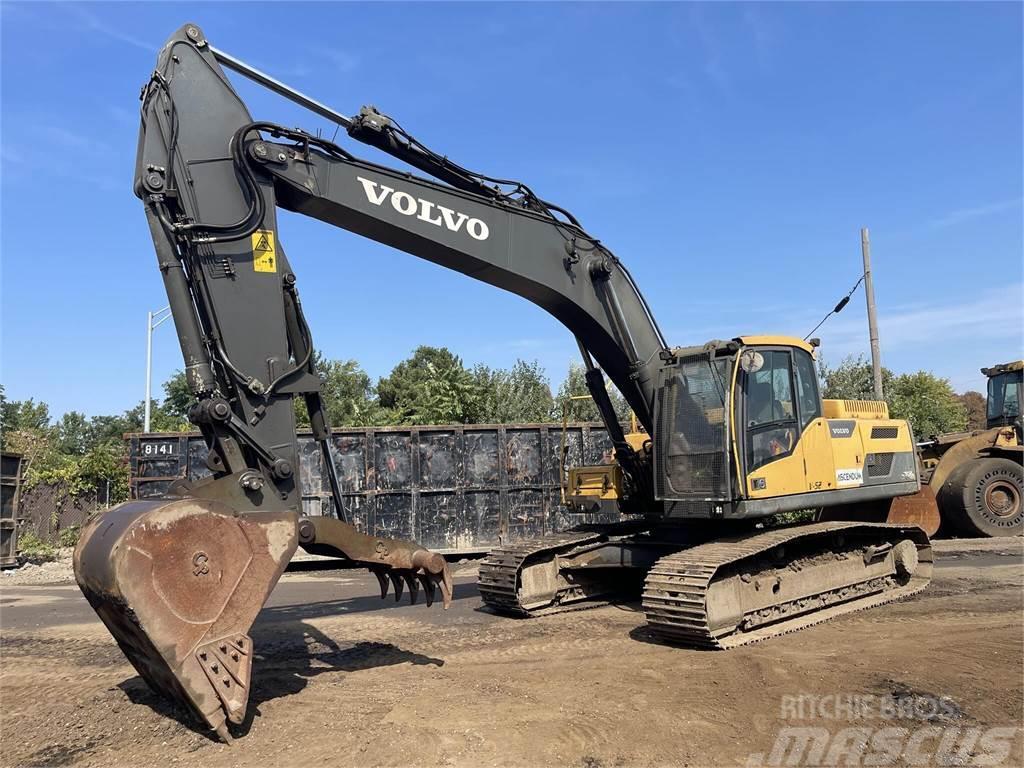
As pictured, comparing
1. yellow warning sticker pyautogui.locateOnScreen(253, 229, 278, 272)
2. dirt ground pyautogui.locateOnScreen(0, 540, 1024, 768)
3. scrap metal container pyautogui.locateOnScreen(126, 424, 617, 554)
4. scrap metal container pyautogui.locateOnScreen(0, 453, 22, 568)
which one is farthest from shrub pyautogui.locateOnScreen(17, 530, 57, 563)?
yellow warning sticker pyautogui.locateOnScreen(253, 229, 278, 272)

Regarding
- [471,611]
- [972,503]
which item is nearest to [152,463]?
[471,611]

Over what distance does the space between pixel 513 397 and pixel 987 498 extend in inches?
Result: 657

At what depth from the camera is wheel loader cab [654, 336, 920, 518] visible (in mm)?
7191

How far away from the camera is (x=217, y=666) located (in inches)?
176

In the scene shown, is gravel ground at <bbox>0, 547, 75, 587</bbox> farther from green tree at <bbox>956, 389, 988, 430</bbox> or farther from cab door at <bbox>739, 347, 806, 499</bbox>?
green tree at <bbox>956, 389, 988, 430</bbox>

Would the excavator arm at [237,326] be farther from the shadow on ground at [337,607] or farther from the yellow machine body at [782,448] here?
the shadow on ground at [337,607]

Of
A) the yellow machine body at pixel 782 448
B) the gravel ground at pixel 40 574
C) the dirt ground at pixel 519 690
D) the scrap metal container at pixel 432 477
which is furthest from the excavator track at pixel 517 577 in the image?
the gravel ground at pixel 40 574

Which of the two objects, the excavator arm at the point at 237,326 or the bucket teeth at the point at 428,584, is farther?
the bucket teeth at the point at 428,584

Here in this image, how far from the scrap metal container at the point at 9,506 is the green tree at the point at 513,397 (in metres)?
13.7

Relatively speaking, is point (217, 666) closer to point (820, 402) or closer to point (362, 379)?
point (820, 402)

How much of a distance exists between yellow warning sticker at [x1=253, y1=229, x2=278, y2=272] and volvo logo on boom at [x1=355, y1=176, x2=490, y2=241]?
907mm

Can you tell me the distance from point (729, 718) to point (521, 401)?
23.4m

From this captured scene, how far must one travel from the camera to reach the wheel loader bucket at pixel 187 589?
14.3 ft
